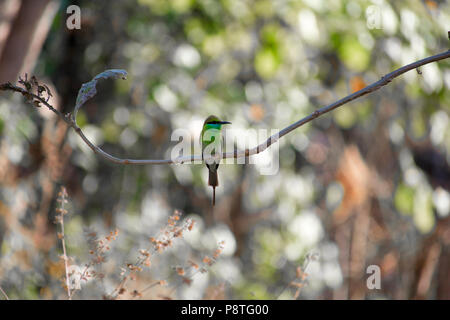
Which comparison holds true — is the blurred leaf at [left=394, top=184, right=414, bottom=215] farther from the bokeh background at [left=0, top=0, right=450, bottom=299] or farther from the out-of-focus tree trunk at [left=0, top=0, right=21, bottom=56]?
the out-of-focus tree trunk at [left=0, top=0, right=21, bottom=56]

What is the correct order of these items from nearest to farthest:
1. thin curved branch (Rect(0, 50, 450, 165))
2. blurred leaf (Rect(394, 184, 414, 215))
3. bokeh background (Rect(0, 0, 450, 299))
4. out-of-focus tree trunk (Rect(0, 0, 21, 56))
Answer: thin curved branch (Rect(0, 50, 450, 165))
out-of-focus tree trunk (Rect(0, 0, 21, 56))
bokeh background (Rect(0, 0, 450, 299))
blurred leaf (Rect(394, 184, 414, 215))

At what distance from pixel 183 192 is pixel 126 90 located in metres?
1.14

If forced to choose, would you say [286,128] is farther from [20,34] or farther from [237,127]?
[237,127]

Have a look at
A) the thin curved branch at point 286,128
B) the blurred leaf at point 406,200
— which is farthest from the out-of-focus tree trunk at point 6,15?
the blurred leaf at point 406,200

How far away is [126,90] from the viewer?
11.2ft

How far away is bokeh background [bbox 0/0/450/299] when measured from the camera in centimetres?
249

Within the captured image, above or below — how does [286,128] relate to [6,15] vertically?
below

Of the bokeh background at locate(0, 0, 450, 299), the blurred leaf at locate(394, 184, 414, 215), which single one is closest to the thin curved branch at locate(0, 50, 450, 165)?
the bokeh background at locate(0, 0, 450, 299)

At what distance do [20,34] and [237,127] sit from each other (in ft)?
4.17

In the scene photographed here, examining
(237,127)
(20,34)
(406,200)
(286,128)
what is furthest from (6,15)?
(406,200)

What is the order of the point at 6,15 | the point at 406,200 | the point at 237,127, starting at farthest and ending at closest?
1. the point at 237,127
2. the point at 406,200
3. the point at 6,15

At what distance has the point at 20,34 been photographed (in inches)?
93.2
